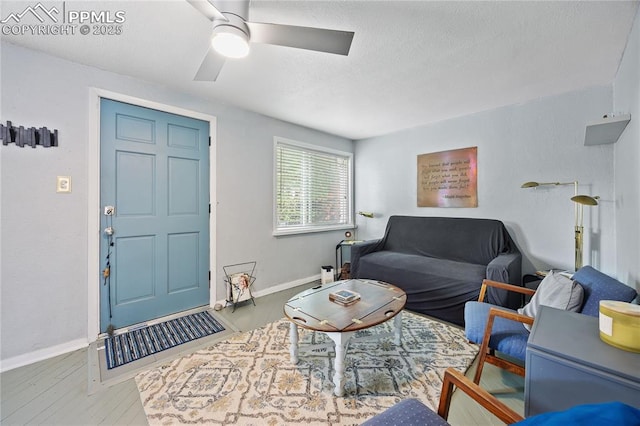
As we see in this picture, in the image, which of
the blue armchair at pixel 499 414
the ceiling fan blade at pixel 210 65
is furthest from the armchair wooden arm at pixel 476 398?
the ceiling fan blade at pixel 210 65

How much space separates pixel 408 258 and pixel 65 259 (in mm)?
3384

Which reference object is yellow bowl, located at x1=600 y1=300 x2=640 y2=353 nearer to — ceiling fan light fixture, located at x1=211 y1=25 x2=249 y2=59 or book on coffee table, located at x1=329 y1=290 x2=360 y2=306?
book on coffee table, located at x1=329 y1=290 x2=360 y2=306

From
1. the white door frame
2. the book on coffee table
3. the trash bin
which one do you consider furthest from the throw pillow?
the white door frame

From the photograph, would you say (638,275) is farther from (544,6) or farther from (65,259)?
(65,259)

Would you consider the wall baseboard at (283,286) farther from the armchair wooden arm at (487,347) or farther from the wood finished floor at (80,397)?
the armchair wooden arm at (487,347)

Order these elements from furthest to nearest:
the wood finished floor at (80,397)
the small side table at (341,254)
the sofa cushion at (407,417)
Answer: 1. the small side table at (341,254)
2. the wood finished floor at (80,397)
3. the sofa cushion at (407,417)

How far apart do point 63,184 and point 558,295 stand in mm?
3601

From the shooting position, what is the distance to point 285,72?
216 cm

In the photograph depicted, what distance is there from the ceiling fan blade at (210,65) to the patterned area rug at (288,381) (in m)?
2.11

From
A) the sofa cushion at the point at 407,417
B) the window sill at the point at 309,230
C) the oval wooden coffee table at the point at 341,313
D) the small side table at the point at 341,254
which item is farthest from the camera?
the small side table at the point at 341,254

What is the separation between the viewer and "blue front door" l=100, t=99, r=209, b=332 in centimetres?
224

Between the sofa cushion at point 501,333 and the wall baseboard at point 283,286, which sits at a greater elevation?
the sofa cushion at point 501,333

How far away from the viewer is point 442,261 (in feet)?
9.77

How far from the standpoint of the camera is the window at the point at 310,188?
3.50m
